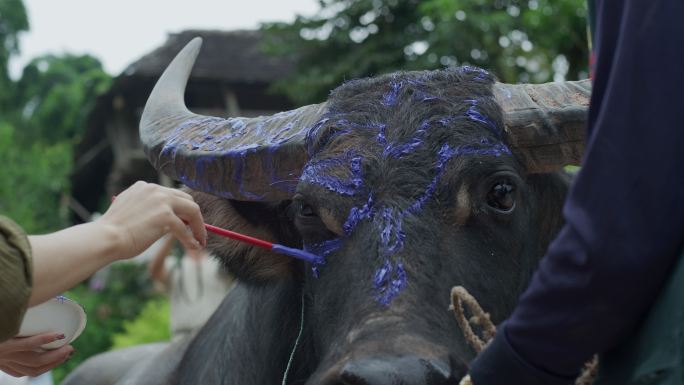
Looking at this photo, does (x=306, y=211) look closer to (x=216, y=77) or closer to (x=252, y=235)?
(x=252, y=235)

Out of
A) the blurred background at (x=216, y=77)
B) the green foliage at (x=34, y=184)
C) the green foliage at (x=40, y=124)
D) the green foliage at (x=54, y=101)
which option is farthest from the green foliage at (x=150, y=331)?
the green foliage at (x=54, y=101)

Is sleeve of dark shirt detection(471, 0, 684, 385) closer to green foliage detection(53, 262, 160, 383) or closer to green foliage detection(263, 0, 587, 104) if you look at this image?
green foliage detection(263, 0, 587, 104)

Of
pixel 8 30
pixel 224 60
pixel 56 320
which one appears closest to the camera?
pixel 56 320

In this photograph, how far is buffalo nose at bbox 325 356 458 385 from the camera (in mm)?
2287

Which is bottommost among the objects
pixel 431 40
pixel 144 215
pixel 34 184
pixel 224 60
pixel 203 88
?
pixel 34 184

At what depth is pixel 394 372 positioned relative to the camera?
2.30 metres

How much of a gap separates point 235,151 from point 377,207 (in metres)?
0.77

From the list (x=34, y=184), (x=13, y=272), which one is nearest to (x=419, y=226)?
(x=13, y=272)

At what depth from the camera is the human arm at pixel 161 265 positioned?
798 cm

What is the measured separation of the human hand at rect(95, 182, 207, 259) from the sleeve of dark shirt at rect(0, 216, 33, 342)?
254 mm

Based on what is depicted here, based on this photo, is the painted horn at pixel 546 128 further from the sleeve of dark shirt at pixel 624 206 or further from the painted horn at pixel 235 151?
the sleeve of dark shirt at pixel 624 206

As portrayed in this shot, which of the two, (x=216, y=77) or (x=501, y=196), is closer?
(x=501, y=196)

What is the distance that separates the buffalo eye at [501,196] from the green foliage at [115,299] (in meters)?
12.4

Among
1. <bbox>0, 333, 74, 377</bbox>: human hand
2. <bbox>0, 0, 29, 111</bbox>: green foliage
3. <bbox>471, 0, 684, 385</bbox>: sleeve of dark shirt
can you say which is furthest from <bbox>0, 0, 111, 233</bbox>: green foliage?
<bbox>471, 0, 684, 385</bbox>: sleeve of dark shirt
